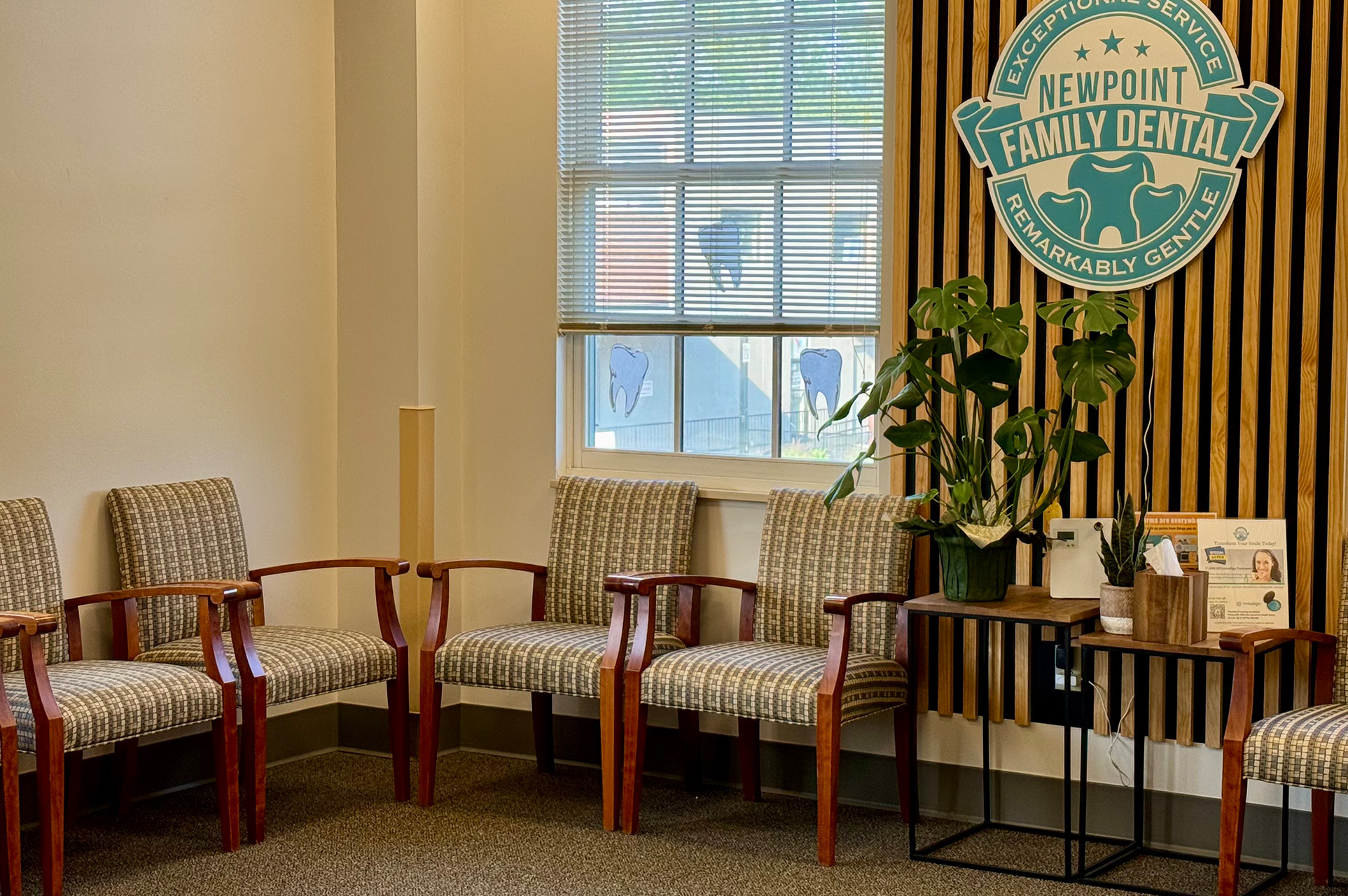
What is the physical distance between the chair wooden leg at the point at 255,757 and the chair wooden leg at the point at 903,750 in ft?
5.99

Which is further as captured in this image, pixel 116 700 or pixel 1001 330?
pixel 1001 330

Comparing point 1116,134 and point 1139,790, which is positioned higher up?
point 1116,134

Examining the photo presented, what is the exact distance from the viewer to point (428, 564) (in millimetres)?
4617

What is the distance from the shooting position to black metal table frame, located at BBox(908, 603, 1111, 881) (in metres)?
3.87

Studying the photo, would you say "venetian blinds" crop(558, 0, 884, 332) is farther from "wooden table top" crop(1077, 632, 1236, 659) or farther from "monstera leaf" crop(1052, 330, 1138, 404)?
"wooden table top" crop(1077, 632, 1236, 659)

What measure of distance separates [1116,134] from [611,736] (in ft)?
7.41

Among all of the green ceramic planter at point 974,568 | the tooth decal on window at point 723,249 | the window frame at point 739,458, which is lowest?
the green ceramic planter at point 974,568

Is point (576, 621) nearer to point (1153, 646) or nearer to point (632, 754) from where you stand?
point (632, 754)

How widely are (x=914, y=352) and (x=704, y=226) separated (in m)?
1.15

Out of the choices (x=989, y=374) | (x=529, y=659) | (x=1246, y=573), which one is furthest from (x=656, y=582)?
(x=1246, y=573)

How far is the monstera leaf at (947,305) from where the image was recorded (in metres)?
3.93

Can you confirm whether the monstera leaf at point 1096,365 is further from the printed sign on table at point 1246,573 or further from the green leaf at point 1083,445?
the printed sign on table at point 1246,573

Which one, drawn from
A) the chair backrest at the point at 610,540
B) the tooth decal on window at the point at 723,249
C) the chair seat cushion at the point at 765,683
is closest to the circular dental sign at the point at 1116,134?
the tooth decal on window at the point at 723,249

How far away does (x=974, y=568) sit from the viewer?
158 inches
